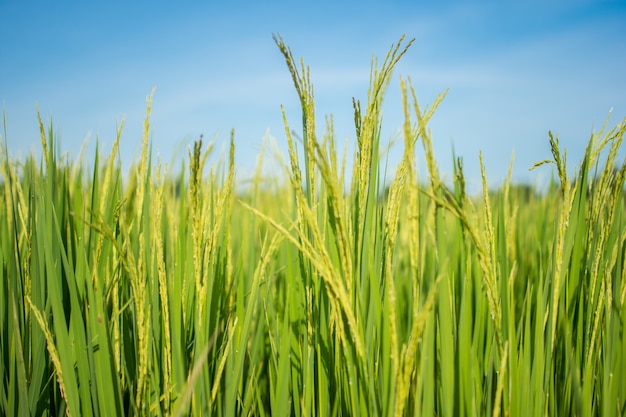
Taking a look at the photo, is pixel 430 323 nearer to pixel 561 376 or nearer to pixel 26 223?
pixel 561 376

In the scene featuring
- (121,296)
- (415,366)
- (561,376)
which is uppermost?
(121,296)

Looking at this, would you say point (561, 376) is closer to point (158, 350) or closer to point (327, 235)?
point (327, 235)

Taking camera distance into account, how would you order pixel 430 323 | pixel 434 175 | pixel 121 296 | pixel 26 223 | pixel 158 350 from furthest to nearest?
1. pixel 26 223
2. pixel 121 296
3. pixel 158 350
4. pixel 430 323
5. pixel 434 175

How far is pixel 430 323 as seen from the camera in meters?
0.85

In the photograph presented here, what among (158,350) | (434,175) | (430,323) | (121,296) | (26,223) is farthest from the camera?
(26,223)

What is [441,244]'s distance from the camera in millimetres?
1010

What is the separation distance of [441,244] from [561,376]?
1.72 ft

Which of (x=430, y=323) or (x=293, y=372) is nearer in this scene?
(x=430, y=323)

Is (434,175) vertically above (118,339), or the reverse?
(434,175)

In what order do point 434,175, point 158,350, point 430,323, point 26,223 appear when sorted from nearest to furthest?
point 434,175 → point 430,323 → point 158,350 → point 26,223

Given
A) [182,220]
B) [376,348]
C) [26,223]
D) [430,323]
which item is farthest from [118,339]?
[430,323]

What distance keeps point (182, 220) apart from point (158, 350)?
381mm

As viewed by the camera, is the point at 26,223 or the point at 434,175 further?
the point at 26,223

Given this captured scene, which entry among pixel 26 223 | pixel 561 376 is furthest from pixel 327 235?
pixel 26 223
